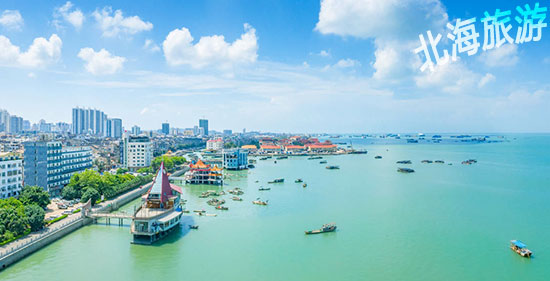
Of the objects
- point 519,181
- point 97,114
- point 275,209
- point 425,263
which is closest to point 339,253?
point 425,263

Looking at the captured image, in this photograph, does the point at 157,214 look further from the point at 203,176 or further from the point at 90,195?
the point at 203,176

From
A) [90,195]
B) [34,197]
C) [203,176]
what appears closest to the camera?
[34,197]

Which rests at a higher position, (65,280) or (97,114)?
(97,114)

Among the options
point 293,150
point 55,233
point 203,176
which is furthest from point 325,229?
point 293,150

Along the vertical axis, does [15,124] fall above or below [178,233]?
above

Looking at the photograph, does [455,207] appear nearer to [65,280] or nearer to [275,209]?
[275,209]

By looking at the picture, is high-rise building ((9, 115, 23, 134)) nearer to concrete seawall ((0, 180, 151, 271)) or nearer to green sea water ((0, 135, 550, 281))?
green sea water ((0, 135, 550, 281))
